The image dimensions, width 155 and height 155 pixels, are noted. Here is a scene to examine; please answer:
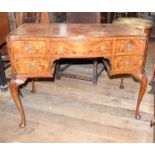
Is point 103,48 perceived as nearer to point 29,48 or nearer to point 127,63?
point 127,63

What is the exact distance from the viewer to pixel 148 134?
198 cm

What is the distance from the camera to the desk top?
175 centimetres

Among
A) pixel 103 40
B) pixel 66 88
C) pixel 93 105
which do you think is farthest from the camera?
pixel 66 88

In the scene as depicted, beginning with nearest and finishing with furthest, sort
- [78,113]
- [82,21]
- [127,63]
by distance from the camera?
[127,63] < [78,113] < [82,21]

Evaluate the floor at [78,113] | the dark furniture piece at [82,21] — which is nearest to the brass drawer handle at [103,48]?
the floor at [78,113]

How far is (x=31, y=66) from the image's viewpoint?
1.83 metres

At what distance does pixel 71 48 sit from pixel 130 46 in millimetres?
458

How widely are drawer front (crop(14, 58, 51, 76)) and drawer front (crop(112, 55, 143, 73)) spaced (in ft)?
1.79

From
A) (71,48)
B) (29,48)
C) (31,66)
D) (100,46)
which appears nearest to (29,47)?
(29,48)

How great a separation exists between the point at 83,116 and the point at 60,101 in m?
0.37

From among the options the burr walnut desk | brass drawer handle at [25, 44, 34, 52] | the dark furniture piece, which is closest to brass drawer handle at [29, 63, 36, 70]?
the burr walnut desk
